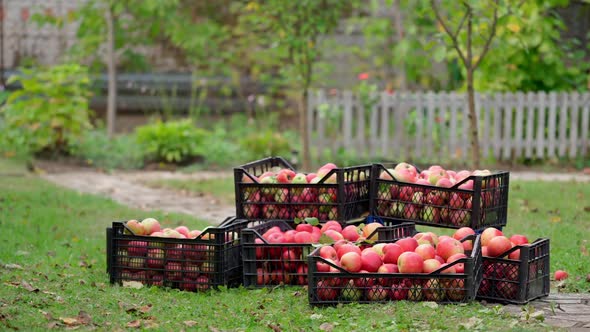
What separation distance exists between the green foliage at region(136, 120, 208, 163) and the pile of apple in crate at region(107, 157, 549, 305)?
24.6 feet

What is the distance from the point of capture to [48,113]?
14133 millimetres

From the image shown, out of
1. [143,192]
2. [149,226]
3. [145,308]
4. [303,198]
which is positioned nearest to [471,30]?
[303,198]

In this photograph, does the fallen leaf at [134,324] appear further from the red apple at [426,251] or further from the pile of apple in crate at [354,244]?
the red apple at [426,251]

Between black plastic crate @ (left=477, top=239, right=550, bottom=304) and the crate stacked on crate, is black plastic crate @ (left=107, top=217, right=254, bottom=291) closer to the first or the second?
the crate stacked on crate

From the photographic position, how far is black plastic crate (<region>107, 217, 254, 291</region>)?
20.8ft

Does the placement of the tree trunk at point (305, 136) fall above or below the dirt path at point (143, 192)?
above

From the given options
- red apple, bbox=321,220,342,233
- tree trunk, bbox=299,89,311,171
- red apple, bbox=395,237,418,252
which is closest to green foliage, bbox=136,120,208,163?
tree trunk, bbox=299,89,311,171

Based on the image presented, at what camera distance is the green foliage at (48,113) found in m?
14.1

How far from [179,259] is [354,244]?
1.20 m

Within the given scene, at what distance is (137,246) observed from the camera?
21.4 feet

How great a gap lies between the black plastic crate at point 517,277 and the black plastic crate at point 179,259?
170 cm

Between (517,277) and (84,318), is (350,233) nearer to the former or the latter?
(517,277)

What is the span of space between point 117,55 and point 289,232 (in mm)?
13533

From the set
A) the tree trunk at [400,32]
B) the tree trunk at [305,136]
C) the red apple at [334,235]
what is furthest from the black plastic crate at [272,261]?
the tree trunk at [400,32]
